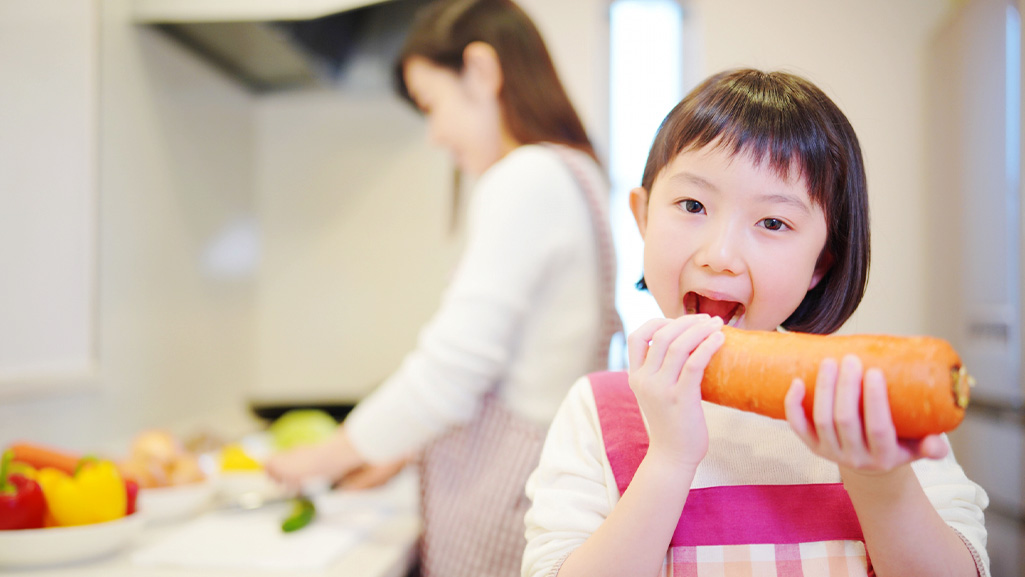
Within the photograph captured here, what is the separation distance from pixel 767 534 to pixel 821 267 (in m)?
0.23

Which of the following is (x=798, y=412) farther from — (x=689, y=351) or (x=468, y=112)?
(x=468, y=112)

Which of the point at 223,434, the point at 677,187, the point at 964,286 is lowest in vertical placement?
the point at 223,434

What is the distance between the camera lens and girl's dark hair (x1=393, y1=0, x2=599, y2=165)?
40.7 inches

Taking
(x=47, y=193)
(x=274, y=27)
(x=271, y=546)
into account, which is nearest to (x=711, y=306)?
(x=271, y=546)

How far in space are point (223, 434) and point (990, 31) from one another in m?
2.18

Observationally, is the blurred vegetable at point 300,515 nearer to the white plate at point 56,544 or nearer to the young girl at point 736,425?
the white plate at point 56,544

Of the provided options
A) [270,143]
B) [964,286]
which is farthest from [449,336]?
[964,286]

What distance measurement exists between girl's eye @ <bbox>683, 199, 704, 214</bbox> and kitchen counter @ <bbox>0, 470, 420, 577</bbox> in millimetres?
617

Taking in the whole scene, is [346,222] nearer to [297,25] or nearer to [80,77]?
[297,25]

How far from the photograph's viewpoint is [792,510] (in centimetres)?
56

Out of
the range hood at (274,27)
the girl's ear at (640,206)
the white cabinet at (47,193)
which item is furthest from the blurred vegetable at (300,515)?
the range hood at (274,27)

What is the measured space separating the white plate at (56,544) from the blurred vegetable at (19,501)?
0.02m

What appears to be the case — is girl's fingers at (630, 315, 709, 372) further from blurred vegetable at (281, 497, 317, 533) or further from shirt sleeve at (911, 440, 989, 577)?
blurred vegetable at (281, 497, 317, 533)

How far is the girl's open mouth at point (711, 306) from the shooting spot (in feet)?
1.87
